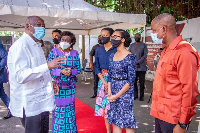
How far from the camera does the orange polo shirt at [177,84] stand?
6.11 feet

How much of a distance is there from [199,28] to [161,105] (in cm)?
658

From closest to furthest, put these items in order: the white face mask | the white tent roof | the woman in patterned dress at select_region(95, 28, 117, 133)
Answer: the white face mask < the woman in patterned dress at select_region(95, 28, 117, 133) < the white tent roof

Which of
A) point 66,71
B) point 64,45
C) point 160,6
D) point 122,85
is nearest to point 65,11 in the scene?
point 64,45

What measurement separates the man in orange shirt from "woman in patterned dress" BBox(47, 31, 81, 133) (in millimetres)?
1741

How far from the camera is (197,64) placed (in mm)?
1967

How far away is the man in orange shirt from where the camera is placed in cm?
186

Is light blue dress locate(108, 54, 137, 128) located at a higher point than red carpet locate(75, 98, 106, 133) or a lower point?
higher

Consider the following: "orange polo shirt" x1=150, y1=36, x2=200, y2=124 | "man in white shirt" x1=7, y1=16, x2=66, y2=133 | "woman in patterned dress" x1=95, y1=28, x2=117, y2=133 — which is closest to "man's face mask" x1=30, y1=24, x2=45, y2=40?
"man in white shirt" x1=7, y1=16, x2=66, y2=133

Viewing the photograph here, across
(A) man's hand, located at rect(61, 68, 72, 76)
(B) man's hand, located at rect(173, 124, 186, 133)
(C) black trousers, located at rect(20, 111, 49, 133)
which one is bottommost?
(C) black trousers, located at rect(20, 111, 49, 133)

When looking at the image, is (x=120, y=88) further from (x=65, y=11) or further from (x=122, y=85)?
(x=65, y=11)

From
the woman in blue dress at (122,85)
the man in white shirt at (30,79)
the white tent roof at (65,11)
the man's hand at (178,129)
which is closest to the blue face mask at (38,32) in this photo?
the man in white shirt at (30,79)

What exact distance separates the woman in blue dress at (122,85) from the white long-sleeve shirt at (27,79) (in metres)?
1.08

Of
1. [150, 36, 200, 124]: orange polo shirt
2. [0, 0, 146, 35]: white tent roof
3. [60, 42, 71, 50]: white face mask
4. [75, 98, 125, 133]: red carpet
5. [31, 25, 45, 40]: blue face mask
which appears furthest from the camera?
[0, 0, 146, 35]: white tent roof

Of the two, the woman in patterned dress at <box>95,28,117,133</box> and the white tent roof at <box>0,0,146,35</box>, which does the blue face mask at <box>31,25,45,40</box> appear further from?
the white tent roof at <box>0,0,146,35</box>
